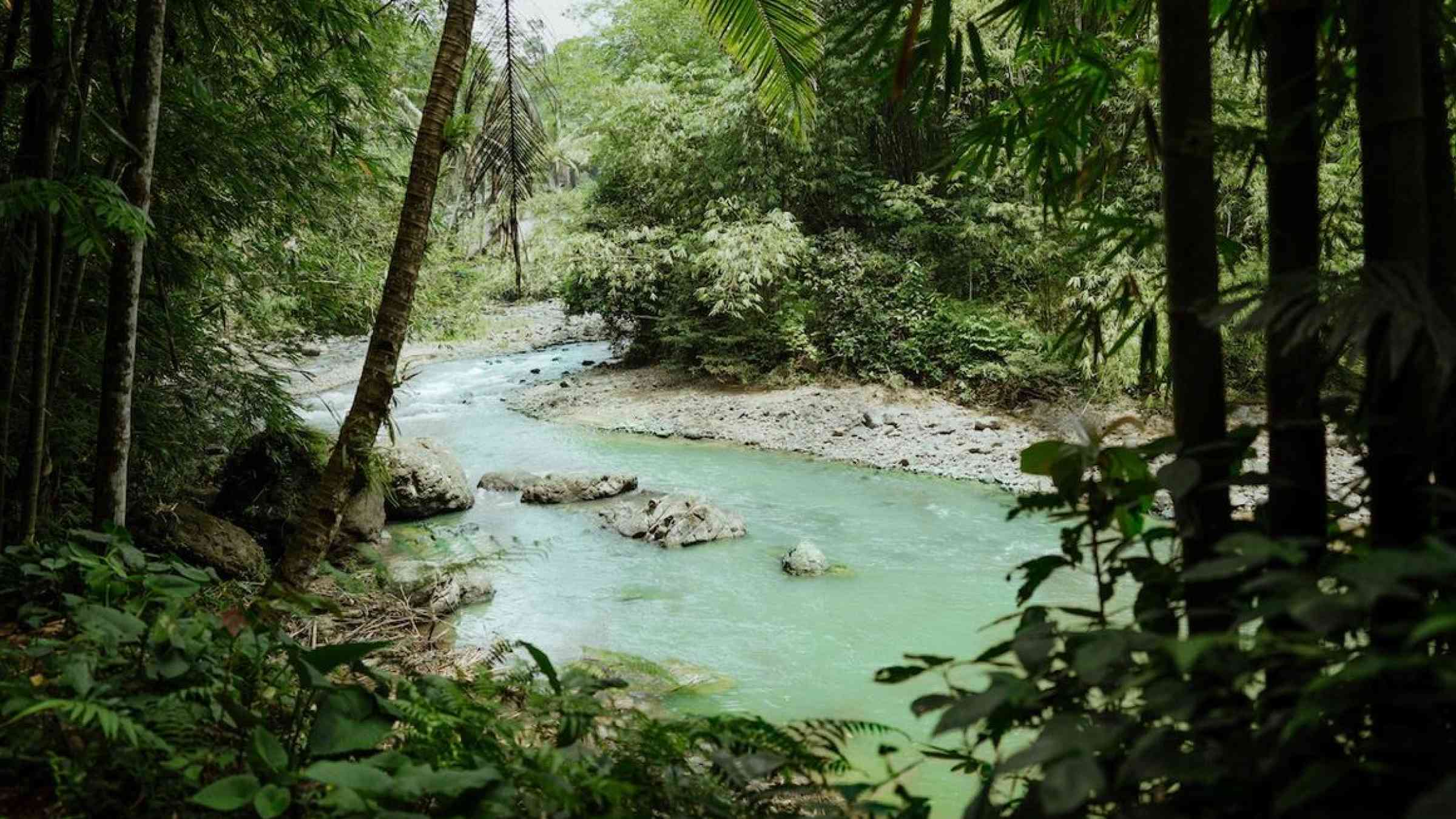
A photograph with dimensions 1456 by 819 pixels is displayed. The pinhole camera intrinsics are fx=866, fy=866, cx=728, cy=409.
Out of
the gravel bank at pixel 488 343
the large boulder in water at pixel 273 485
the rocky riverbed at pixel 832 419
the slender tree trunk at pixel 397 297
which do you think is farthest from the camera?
the gravel bank at pixel 488 343

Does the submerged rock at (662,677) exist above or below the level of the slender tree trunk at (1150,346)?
below

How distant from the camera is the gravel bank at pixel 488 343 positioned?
15.7m

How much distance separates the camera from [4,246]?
2.68 metres

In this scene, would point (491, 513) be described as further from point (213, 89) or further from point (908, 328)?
point (908, 328)

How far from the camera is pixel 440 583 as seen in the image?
515 cm

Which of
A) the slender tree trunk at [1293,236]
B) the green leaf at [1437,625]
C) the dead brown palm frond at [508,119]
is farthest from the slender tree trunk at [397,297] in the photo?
the green leaf at [1437,625]

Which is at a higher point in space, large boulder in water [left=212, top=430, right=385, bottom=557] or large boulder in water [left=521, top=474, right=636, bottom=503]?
large boulder in water [left=212, top=430, right=385, bottom=557]

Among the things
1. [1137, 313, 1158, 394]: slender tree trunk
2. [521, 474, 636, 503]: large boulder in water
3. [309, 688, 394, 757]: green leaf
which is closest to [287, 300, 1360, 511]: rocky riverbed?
[521, 474, 636, 503]: large boulder in water

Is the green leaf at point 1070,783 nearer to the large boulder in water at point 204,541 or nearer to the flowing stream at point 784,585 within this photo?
the flowing stream at point 784,585

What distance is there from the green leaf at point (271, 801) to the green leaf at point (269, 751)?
0.07 meters

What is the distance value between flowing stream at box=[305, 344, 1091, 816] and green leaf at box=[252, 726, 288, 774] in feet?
6.94

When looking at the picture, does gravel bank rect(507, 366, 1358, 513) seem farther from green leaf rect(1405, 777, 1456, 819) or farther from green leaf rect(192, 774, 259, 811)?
green leaf rect(1405, 777, 1456, 819)

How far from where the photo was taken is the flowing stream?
4.46 m

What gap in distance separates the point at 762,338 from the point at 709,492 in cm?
542
